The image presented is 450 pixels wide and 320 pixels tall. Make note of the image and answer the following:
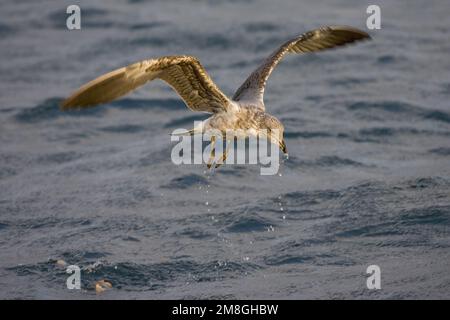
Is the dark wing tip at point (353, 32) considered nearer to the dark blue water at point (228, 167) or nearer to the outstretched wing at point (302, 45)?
the outstretched wing at point (302, 45)

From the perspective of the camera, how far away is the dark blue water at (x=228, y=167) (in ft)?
33.8

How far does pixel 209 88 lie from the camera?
10.1 meters

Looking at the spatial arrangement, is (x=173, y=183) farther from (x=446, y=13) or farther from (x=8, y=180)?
(x=446, y=13)

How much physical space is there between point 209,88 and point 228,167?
3865mm

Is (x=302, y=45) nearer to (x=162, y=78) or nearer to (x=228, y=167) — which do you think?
(x=162, y=78)

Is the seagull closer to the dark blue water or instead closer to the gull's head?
the gull's head

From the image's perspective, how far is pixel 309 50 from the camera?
11.9 meters

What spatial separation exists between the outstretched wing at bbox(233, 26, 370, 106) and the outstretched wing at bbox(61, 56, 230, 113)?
0.84 m

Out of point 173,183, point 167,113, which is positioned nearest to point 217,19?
point 167,113

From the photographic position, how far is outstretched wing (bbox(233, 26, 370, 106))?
11.1 m

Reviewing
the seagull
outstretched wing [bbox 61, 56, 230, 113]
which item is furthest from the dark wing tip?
outstretched wing [bbox 61, 56, 230, 113]

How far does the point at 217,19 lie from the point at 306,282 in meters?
11.3

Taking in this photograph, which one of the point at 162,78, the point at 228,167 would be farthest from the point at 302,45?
the point at 228,167

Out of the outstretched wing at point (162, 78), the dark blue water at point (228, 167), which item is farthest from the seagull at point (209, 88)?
the dark blue water at point (228, 167)
